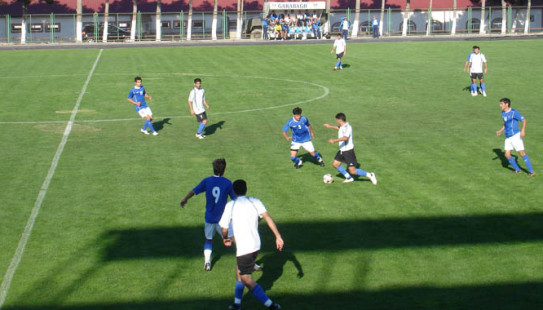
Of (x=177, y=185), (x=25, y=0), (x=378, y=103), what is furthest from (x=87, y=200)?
(x=25, y=0)

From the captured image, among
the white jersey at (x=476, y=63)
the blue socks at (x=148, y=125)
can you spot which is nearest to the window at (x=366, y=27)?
the white jersey at (x=476, y=63)

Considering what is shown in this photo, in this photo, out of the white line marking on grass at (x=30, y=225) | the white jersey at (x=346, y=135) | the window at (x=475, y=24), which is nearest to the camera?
the white line marking on grass at (x=30, y=225)

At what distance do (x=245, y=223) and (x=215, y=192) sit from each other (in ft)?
6.30

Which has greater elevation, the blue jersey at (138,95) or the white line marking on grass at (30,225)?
the blue jersey at (138,95)

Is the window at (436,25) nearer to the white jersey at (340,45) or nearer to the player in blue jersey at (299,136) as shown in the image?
the white jersey at (340,45)

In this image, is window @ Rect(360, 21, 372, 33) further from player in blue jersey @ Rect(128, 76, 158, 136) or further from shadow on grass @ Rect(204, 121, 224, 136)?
player in blue jersey @ Rect(128, 76, 158, 136)

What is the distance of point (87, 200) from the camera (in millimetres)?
17266

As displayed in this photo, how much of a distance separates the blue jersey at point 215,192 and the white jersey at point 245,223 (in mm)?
1572

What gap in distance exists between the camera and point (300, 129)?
19906mm

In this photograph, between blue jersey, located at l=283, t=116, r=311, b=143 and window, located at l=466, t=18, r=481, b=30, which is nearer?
blue jersey, located at l=283, t=116, r=311, b=143

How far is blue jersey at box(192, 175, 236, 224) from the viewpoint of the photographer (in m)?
12.4

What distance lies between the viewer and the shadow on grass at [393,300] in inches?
437

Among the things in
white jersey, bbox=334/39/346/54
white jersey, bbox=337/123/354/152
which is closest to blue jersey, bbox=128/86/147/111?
white jersey, bbox=337/123/354/152

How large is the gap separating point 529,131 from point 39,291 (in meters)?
18.9
